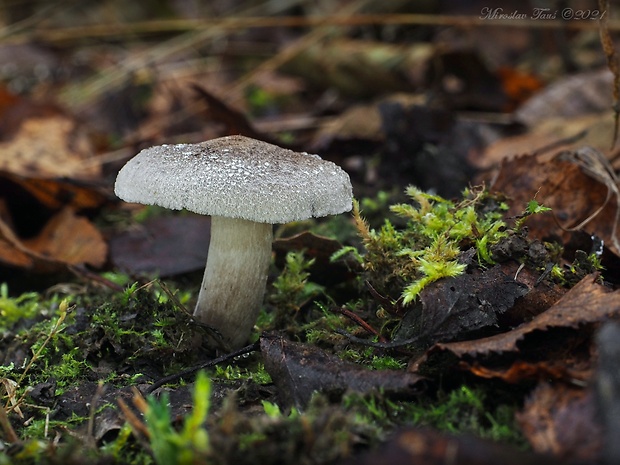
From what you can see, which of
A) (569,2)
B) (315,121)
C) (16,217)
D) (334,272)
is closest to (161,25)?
(315,121)

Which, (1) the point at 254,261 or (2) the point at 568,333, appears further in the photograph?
(1) the point at 254,261

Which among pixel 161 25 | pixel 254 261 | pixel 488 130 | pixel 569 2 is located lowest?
pixel 488 130

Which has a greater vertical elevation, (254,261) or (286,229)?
(254,261)

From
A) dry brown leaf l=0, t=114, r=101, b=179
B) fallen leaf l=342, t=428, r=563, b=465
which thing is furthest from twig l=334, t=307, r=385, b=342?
dry brown leaf l=0, t=114, r=101, b=179

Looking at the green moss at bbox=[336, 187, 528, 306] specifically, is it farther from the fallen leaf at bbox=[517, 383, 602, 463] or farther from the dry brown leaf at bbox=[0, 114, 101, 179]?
the dry brown leaf at bbox=[0, 114, 101, 179]

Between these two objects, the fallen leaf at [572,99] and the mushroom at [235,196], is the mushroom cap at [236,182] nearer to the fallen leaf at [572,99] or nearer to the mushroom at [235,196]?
the mushroom at [235,196]

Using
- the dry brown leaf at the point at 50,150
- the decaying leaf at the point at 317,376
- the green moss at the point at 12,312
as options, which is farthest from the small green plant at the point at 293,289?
the dry brown leaf at the point at 50,150

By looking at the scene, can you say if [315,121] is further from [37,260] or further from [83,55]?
[83,55]
